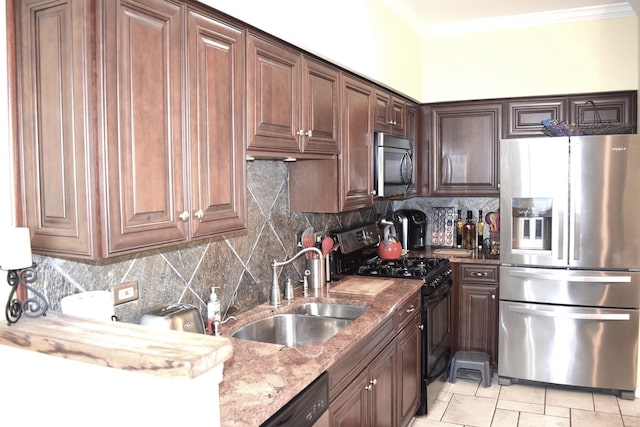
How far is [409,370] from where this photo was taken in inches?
127

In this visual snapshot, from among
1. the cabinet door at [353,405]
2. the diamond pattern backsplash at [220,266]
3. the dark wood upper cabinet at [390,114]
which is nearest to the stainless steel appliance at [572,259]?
the dark wood upper cabinet at [390,114]

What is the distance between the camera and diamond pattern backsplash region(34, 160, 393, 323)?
73.2 inches

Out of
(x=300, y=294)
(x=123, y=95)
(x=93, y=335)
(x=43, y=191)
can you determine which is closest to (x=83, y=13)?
(x=123, y=95)

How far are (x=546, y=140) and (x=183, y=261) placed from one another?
9.16 ft

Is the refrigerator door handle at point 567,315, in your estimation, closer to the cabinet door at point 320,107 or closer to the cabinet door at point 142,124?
the cabinet door at point 320,107

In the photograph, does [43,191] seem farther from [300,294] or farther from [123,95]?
[300,294]

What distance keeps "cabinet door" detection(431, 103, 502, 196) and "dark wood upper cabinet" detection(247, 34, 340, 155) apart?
190 centimetres

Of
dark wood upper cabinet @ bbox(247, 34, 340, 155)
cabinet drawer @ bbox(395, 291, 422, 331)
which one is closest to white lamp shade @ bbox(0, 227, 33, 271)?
dark wood upper cabinet @ bbox(247, 34, 340, 155)

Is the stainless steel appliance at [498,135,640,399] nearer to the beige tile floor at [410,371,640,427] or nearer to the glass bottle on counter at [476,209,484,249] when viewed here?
the beige tile floor at [410,371,640,427]

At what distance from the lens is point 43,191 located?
63.9 inches

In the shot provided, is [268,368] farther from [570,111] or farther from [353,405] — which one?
[570,111]

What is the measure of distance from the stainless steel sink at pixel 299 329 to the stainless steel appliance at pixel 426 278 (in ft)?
2.82

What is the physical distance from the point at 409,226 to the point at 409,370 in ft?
5.71

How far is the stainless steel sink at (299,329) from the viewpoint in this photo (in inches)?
106
